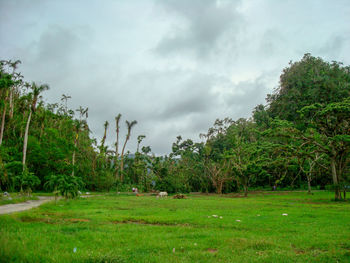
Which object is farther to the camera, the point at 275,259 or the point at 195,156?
the point at 195,156

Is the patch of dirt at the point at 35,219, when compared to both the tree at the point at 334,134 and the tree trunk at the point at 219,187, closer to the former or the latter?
the tree at the point at 334,134

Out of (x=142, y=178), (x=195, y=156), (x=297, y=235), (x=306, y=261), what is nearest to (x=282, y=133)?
(x=297, y=235)

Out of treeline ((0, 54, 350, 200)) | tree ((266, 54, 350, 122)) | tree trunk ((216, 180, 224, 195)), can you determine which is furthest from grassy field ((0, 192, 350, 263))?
tree ((266, 54, 350, 122))

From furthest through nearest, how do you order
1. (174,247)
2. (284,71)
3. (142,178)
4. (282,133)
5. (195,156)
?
(284,71)
(195,156)
(142,178)
(282,133)
(174,247)

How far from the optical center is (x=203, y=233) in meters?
7.76

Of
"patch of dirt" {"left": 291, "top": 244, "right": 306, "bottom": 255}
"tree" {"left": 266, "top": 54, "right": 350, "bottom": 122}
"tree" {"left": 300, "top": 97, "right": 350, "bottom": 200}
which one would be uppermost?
"tree" {"left": 266, "top": 54, "right": 350, "bottom": 122}

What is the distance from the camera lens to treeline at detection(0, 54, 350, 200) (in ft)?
68.4

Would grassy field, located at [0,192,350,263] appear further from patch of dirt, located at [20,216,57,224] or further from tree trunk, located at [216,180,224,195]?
tree trunk, located at [216,180,224,195]

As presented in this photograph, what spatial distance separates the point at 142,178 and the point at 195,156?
11.8 metres

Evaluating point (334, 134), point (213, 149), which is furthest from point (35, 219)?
point (213, 149)

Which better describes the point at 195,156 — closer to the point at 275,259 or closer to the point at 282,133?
the point at 282,133

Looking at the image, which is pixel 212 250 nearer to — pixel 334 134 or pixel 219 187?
pixel 334 134

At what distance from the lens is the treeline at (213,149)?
2086 centimetres

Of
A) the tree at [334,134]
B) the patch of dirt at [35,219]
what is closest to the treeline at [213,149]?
the tree at [334,134]
